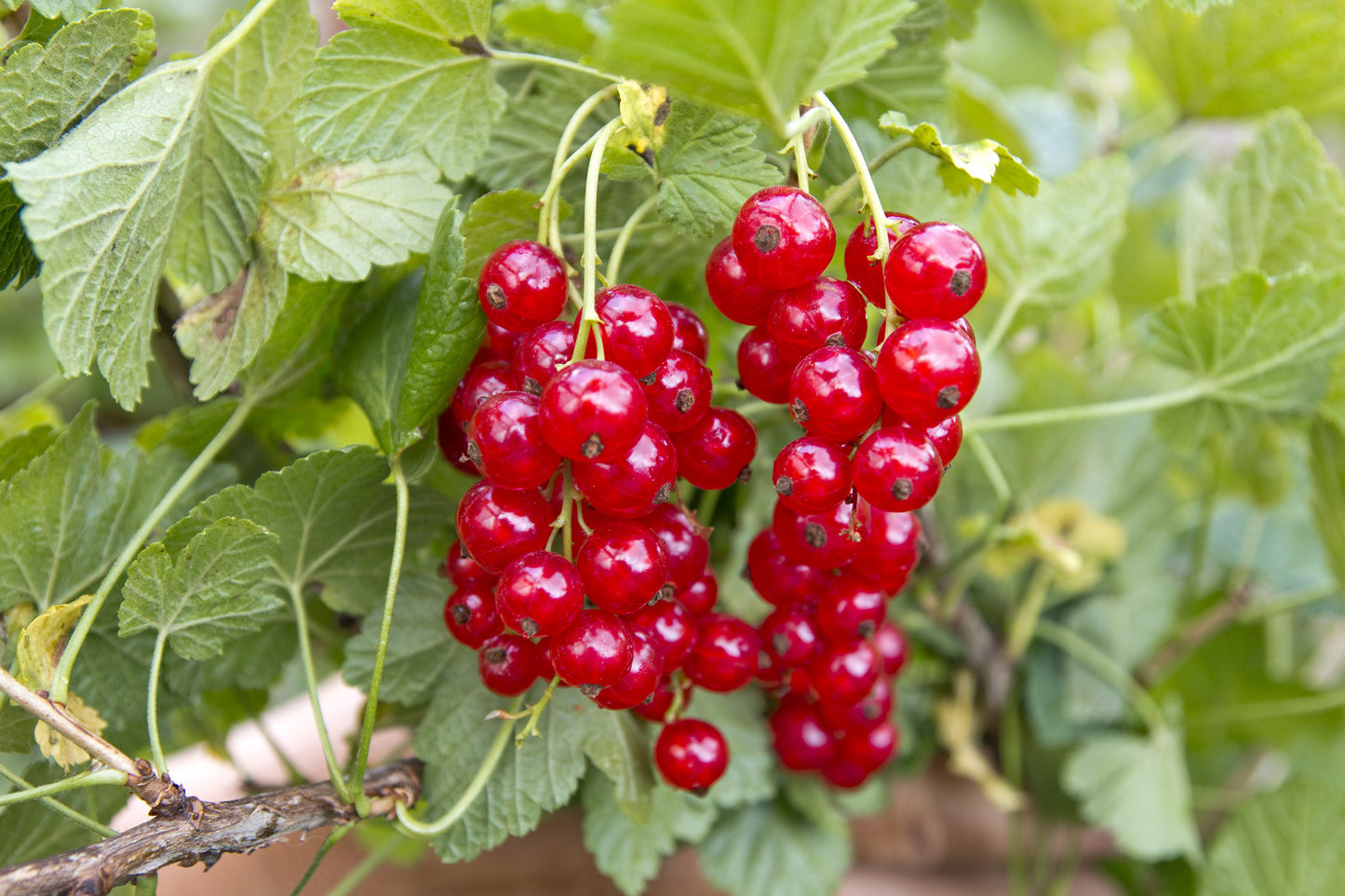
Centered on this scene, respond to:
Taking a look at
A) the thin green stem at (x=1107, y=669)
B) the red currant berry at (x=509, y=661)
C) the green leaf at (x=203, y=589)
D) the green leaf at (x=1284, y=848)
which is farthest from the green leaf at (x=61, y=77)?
the green leaf at (x=1284, y=848)

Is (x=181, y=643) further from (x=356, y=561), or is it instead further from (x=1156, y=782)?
(x=1156, y=782)

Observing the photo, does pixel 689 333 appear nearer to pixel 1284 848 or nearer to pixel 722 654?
pixel 722 654

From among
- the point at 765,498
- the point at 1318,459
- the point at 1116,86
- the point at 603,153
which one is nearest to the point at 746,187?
the point at 603,153

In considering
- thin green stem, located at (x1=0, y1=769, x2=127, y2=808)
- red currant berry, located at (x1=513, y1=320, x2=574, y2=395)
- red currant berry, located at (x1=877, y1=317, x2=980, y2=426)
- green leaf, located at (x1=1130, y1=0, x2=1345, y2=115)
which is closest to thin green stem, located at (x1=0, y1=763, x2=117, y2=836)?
thin green stem, located at (x1=0, y1=769, x2=127, y2=808)

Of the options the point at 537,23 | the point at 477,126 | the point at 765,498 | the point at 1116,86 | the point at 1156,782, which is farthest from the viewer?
the point at 1116,86

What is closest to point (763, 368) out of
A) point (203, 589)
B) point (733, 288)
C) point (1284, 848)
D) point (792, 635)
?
point (733, 288)

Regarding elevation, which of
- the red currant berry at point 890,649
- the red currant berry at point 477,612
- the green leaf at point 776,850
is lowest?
the green leaf at point 776,850

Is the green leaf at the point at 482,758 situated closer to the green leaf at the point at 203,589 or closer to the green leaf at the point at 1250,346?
the green leaf at the point at 203,589
